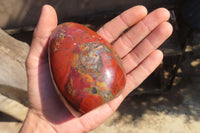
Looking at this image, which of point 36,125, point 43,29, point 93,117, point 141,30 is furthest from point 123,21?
point 36,125

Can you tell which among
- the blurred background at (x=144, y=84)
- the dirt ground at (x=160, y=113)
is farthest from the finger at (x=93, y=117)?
the dirt ground at (x=160, y=113)

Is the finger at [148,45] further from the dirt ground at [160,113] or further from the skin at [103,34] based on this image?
the dirt ground at [160,113]

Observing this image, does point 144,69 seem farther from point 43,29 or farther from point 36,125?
point 36,125

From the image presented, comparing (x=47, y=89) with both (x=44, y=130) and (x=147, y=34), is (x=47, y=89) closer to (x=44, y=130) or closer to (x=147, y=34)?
(x=44, y=130)

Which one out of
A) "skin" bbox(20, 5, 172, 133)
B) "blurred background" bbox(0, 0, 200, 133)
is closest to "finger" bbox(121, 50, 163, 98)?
"skin" bbox(20, 5, 172, 133)

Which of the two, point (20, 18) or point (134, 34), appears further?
point (20, 18)

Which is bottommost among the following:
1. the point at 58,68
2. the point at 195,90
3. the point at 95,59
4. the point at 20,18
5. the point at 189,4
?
the point at 195,90

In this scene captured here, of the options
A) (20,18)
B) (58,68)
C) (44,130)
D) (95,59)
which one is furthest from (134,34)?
(20,18)

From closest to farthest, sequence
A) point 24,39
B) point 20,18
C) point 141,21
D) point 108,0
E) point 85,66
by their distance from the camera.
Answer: point 85,66 < point 141,21 < point 108,0 < point 20,18 < point 24,39
